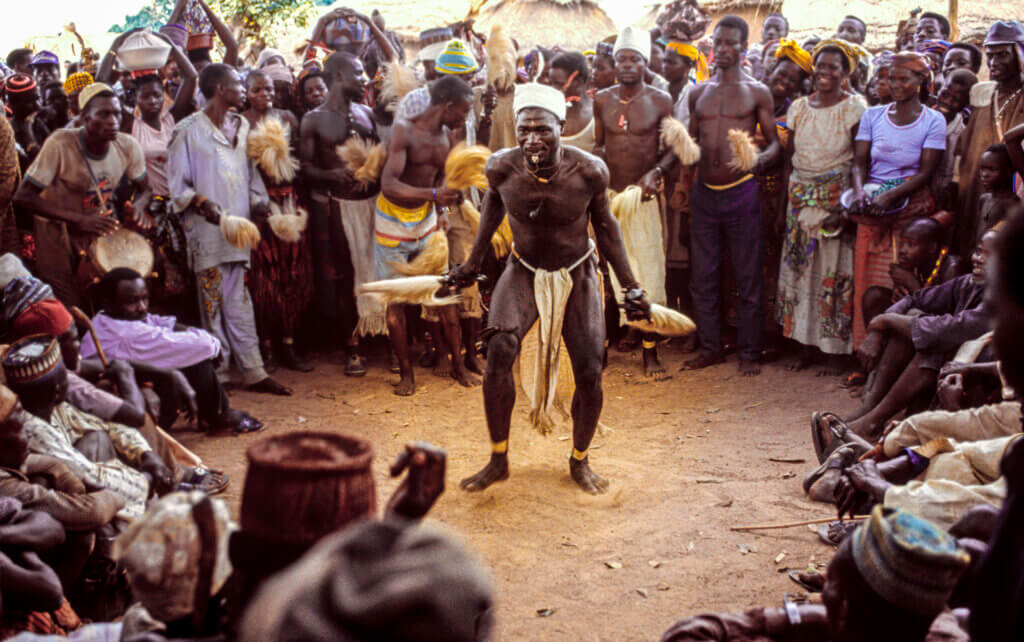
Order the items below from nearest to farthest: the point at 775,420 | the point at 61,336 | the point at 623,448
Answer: the point at 61,336, the point at 623,448, the point at 775,420

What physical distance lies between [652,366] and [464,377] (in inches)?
62.6

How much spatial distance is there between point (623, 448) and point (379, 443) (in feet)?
5.31

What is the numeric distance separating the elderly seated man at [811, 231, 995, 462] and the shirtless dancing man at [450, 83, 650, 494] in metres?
1.33

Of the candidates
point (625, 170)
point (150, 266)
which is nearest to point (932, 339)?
point (625, 170)

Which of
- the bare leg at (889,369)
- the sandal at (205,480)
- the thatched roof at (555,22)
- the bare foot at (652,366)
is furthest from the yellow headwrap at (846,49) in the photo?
the thatched roof at (555,22)

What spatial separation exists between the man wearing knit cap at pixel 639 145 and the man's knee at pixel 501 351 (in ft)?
8.82

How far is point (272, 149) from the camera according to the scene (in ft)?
21.5

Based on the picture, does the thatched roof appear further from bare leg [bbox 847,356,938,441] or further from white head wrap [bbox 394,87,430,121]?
bare leg [bbox 847,356,938,441]

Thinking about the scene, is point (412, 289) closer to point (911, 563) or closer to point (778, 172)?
point (911, 563)

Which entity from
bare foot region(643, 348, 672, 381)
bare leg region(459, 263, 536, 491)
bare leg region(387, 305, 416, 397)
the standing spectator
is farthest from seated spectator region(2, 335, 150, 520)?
bare foot region(643, 348, 672, 381)

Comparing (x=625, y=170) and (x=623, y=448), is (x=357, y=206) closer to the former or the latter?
(x=625, y=170)

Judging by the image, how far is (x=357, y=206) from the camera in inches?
278

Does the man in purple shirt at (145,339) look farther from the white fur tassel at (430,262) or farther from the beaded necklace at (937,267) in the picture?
the beaded necklace at (937,267)

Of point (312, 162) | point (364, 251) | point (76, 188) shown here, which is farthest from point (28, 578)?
point (312, 162)
